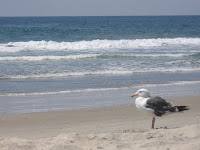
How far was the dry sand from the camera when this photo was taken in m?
4.81

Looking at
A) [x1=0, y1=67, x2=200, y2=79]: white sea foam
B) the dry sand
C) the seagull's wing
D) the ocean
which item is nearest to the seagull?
the seagull's wing

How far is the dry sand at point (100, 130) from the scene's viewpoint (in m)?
4.81

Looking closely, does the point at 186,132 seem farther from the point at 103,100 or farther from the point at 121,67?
the point at 121,67

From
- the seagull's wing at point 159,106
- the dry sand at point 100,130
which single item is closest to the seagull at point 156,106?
the seagull's wing at point 159,106

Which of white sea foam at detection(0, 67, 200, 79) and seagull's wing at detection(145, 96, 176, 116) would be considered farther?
white sea foam at detection(0, 67, 200, 79)

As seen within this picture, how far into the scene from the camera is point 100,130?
6.22 m

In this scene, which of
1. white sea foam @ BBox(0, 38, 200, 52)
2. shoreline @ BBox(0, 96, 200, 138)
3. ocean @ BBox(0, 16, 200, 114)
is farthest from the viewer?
white sea foam @ BBox(0, 38, 200, 52)

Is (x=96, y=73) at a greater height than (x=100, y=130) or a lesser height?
greater

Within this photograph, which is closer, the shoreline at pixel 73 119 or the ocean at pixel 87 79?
the shoreline at pixel 73 119

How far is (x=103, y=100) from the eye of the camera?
8.91 meters

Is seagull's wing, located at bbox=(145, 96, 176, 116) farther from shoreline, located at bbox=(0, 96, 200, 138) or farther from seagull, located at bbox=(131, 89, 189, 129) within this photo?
shoreline, located at bbox=(0, 96, 200, 138)

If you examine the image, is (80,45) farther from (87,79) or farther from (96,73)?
(87,79)

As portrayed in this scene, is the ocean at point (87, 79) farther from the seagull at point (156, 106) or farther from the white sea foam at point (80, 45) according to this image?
the white sea foam at point (80, 45)

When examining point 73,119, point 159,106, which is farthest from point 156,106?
point 73,119
